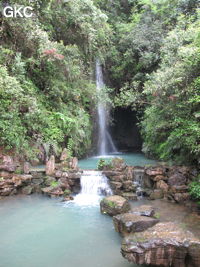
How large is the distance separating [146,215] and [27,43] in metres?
10.0

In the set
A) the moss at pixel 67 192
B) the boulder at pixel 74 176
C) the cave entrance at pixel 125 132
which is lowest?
the moss at pixel 67 192

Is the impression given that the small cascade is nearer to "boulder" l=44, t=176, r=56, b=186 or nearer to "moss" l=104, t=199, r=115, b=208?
"moss" l=104, t=199, r=115, b=208

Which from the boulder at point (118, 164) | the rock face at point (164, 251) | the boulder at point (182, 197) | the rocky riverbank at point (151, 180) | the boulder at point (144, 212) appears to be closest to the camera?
the rock face at point (164, 251)

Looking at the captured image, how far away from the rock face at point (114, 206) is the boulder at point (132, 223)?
97 centimetres

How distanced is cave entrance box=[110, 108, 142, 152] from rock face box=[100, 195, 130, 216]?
1402cm

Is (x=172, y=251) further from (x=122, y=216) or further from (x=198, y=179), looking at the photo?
(x=198, y=179)

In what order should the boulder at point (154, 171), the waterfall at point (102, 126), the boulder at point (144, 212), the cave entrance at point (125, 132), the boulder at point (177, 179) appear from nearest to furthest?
the boulder at point (144, 212) < the boulder at point (177, 179) < the boulder at point (154, 171) < the waterfall at point (102, 126) < the cave entrance at point (125, 132)

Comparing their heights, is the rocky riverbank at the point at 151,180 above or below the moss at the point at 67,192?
above

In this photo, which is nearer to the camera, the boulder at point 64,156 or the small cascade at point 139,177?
the small cascade at point 139,177

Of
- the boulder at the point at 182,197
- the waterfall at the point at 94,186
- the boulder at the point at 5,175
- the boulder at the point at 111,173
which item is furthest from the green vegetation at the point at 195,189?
the boulder at the point at 5,175

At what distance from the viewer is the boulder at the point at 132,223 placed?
617 cm

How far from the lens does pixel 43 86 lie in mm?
14109

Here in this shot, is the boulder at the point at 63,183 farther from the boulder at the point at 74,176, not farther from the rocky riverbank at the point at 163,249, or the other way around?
the rocky riverbank at the point at 163,249

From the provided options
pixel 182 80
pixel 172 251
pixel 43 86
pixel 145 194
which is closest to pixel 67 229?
pixel 172 251
